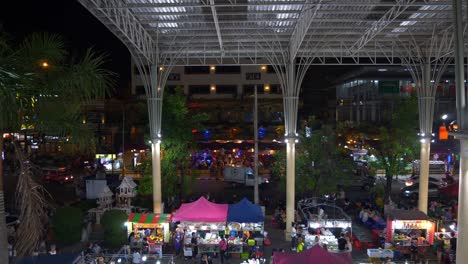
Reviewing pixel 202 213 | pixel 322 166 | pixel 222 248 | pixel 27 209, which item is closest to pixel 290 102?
pixel 322 166

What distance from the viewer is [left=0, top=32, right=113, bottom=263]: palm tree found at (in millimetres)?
4473

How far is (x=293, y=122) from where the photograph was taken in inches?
776

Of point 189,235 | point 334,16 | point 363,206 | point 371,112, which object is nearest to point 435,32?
point 334,16

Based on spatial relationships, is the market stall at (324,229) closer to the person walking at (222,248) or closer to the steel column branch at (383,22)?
the person walking at (222,248)

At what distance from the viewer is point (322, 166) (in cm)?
2275

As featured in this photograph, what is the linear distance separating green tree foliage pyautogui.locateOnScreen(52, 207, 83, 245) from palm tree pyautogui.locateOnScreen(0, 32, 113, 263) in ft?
44.5

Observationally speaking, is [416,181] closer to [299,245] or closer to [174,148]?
[299,245]

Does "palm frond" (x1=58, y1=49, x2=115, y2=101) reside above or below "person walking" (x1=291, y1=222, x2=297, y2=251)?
above

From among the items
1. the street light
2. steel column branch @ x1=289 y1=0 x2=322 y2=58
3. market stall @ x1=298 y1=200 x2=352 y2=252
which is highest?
steel column branch @ x1=289 y1=0 x2=322 y2=58

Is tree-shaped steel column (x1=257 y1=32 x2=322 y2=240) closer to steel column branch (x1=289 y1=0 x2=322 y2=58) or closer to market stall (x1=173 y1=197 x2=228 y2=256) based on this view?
steel column branch (x1=289 y1=0 x2=322 y2=58)

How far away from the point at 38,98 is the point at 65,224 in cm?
1432

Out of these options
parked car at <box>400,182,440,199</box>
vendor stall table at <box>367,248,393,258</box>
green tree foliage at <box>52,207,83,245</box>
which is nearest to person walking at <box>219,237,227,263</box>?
vendor stall table at <box>367,248,393,258</box>

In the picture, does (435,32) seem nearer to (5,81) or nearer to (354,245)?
(354,245)

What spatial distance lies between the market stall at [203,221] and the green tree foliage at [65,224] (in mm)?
3952
